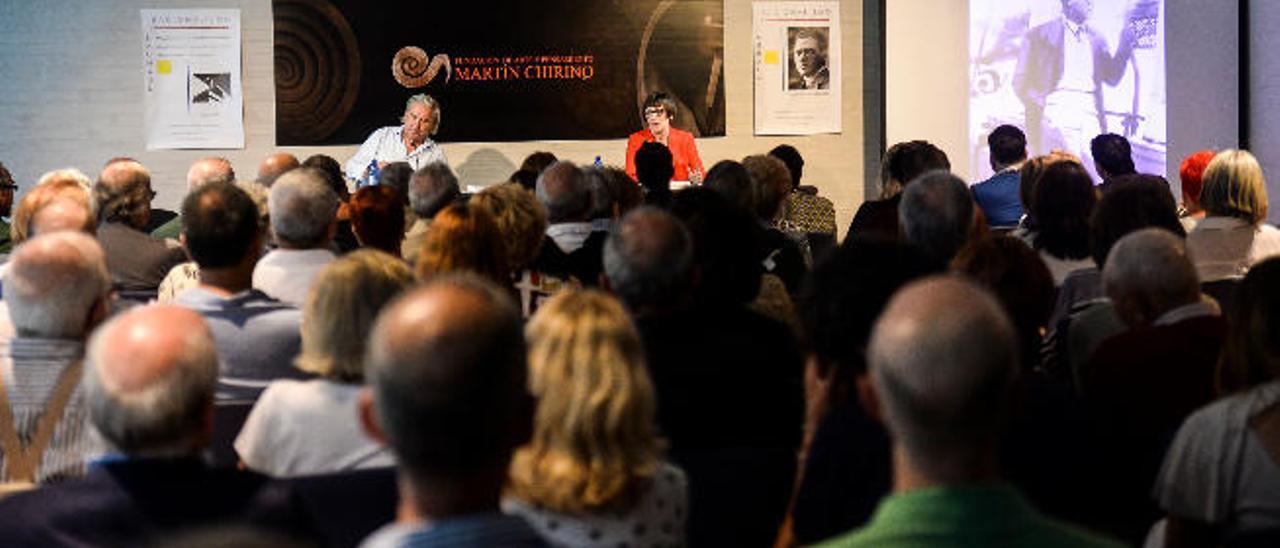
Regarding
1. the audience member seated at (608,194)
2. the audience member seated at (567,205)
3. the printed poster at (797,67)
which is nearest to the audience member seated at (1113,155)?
the audience member seated at (608,194)

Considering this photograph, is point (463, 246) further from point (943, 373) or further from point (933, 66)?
point (933, 66)

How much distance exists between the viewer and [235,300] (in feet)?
14.7

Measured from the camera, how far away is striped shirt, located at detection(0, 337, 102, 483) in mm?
3646

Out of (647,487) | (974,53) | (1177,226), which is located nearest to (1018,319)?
(647,487)

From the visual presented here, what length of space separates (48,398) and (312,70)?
820 cm

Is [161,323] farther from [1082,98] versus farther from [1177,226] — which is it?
[1082,98]

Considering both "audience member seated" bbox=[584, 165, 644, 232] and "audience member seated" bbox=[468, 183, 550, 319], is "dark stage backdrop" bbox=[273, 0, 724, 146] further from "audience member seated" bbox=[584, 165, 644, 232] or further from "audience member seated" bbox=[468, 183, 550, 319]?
"audience member seated" bbox=[468, 183, 550, 319]

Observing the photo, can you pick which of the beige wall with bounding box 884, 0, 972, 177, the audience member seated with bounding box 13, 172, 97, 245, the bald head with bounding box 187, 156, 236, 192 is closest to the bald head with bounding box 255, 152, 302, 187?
the bald head with bounding box 187, 156, 236, 192

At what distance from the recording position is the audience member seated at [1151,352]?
350cm

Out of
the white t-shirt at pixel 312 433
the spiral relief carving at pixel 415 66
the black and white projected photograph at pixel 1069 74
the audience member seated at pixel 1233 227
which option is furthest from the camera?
the spiral relief carving at pixel 415 66

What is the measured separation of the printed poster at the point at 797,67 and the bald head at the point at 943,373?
10525 mm

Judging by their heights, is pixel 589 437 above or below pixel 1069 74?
below

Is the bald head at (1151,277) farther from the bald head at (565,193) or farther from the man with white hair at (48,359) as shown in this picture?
the bald head at (565,193)

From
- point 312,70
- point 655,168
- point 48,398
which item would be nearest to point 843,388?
point 48,398
